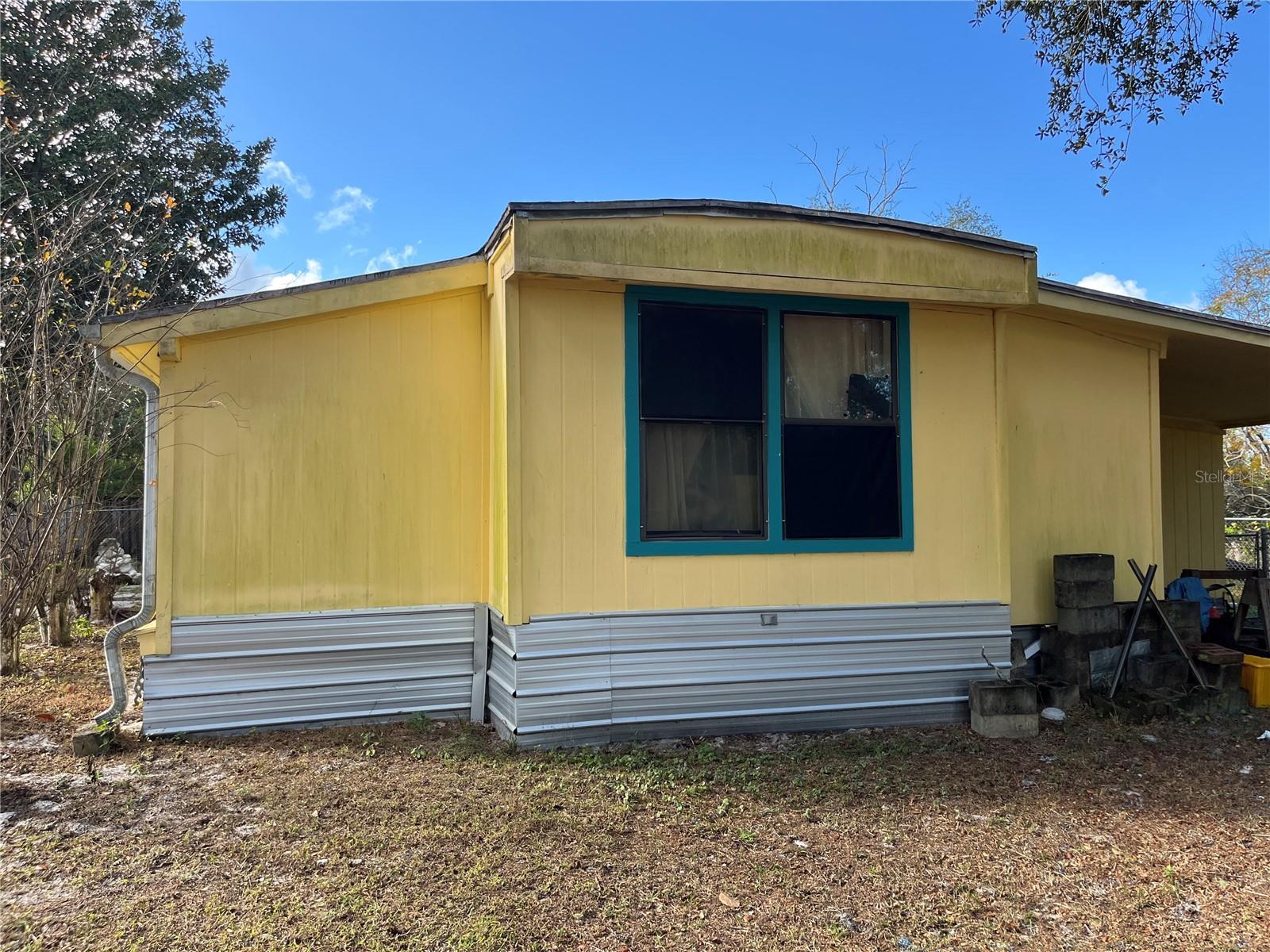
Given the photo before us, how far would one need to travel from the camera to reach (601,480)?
4.29 metres

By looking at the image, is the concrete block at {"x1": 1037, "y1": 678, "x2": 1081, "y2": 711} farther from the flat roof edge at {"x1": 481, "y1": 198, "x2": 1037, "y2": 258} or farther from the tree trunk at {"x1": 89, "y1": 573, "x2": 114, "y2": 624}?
the tree trunk at {"x1": 89, "y1": 573, "x2": 114, "y2": 624}

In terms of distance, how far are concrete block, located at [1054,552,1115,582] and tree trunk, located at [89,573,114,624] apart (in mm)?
9042

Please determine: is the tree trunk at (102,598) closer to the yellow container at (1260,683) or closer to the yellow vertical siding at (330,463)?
the yellow vertical siding at (330,463)

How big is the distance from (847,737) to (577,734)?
1.59 m

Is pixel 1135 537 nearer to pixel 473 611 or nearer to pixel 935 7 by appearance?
pixel 473 611

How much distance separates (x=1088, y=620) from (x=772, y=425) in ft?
8.68

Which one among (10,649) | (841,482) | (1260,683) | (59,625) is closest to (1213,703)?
(1260,683)

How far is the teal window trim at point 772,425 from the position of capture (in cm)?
433

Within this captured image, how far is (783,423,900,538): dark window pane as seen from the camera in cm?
455

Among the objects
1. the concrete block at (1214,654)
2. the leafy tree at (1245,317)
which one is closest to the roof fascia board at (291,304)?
the concrete block at (1214,654)

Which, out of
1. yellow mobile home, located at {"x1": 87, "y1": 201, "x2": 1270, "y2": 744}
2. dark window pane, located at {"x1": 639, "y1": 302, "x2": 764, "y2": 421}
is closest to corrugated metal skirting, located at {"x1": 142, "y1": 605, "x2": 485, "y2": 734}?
yellow mobile home, located at {"x1": 87, "y1": 201, "x2": 1270, "y2": 744}

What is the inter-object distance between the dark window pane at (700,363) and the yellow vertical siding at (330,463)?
115 centimetres

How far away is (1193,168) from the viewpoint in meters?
14.0

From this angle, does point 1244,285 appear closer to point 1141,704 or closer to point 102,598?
point 1141,704
